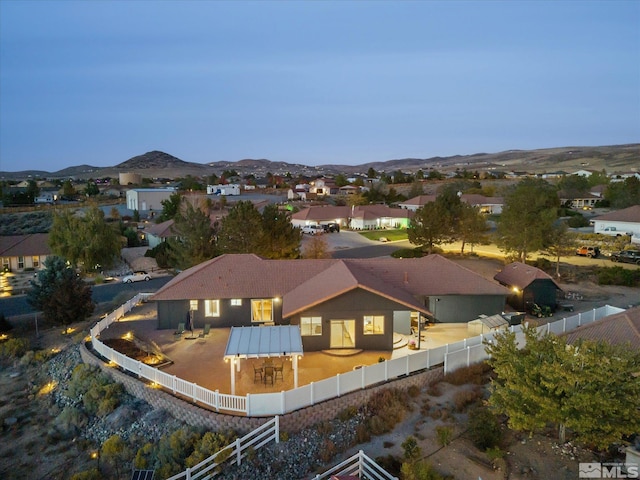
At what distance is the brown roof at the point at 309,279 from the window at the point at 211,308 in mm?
547

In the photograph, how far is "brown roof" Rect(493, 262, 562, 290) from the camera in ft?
91.1

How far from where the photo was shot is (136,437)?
16141 millimetres

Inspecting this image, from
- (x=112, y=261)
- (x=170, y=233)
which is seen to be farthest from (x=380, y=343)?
(x=170, y=233)

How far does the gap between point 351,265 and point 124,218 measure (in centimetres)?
6142

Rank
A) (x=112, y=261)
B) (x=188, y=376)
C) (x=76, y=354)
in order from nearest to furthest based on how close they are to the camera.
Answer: (x=188, y=376), (x=76, y=354), (x=112, y=261)

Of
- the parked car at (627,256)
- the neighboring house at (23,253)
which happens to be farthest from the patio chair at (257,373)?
the parked car at (627,256)

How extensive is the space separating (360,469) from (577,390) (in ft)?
20.8

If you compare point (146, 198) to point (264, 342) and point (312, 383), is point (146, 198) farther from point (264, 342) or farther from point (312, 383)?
point (312, 383)

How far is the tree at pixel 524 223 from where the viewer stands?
38.3 metres

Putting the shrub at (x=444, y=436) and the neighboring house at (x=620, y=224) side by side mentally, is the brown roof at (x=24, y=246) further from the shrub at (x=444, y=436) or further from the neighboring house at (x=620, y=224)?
the neighboring house at (x=620, y=224)

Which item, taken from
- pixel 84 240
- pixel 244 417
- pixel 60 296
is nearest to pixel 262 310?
pixel 244 417

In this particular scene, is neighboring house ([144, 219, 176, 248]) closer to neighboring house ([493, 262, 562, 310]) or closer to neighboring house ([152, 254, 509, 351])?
neighboring house ([152, 254, 509, 351])

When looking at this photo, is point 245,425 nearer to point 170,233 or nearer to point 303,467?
point 303,467
